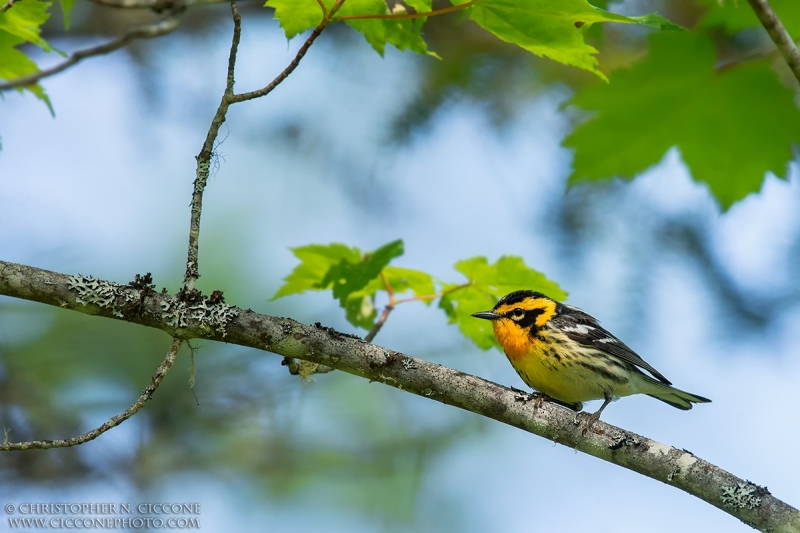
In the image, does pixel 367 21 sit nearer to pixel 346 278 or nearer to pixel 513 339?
pixel 346 278

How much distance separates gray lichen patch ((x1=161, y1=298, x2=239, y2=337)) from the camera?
9.71 ft

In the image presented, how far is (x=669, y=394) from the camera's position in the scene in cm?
494

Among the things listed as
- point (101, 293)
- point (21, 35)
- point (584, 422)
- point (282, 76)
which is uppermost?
point (21, 35)

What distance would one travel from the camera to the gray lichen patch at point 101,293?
286cm

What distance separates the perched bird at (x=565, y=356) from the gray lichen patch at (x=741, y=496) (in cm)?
144

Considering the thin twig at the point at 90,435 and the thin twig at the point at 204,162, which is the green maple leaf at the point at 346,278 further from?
the thin twig at the point at 90,435

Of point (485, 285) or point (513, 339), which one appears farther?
point (513, 339)

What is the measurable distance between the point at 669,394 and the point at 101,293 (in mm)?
3671

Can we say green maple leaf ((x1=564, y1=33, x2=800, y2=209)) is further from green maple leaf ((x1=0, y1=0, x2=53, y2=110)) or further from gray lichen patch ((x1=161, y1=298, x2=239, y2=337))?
green maple leaf ((x1=0, y1=0, x2=53, y2=110))

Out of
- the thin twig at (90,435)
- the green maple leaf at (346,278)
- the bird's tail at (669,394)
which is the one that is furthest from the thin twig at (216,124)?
the bird's tail at (669,394)

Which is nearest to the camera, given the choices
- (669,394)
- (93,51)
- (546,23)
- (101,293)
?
(93,51)

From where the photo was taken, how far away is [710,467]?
3045mm

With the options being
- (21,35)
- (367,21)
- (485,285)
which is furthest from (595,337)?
(21,35)

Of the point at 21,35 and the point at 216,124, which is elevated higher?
the point at 21,35
